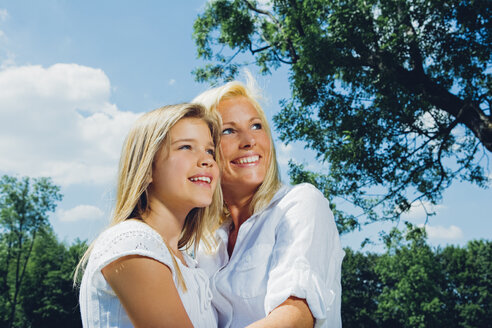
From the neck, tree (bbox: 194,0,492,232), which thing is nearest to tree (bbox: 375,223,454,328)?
tree (bbox: 194,0,492,232)

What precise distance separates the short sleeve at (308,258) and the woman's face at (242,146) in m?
0.74

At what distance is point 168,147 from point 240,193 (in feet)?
3.00

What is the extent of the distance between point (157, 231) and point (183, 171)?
17.2 inches

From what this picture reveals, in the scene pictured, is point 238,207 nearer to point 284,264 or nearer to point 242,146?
point 242,146

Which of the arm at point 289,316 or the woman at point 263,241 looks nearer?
the arm at point 289,316

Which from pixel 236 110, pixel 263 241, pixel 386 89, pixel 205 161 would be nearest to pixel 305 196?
pixel 263 241

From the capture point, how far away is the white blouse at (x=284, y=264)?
224 centimetres

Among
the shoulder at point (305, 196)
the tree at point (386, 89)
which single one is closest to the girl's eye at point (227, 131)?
the shoulder at point (305, 196)

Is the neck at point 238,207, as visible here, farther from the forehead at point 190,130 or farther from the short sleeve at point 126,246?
the short sleeve at point 126,246

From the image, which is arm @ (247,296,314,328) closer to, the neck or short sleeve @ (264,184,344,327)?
short sleeve @ (264,184,344,327)

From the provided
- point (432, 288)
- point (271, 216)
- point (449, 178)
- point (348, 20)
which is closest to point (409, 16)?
point (348, 20)

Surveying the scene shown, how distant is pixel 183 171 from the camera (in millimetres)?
2871

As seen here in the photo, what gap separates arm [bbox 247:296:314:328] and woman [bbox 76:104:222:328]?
1.29 feet

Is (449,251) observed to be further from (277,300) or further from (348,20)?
(277,300)
